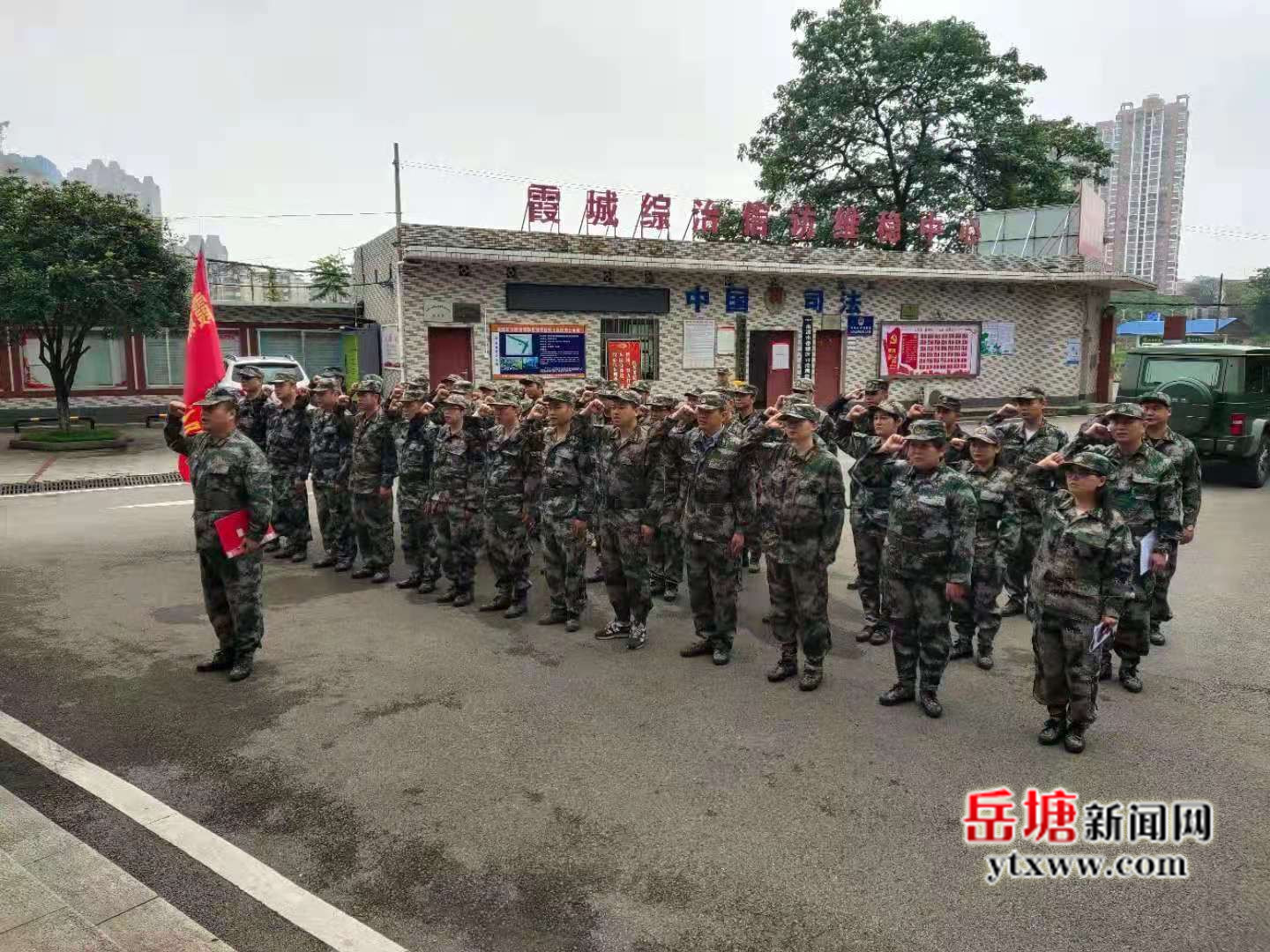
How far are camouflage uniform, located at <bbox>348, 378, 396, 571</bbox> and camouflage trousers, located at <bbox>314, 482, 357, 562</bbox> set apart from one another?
31 centimetres

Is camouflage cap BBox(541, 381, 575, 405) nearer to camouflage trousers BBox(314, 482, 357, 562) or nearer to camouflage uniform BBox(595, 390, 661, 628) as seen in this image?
camouflage uniform BBox(595, 390, 661, 628)

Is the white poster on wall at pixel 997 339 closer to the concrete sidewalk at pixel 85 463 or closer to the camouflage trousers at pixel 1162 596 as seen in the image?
the camouflage trousers at pixel 1162 596

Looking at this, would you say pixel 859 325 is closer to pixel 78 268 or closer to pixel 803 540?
pixel 78 268

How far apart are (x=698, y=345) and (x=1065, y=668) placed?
54.1 ft

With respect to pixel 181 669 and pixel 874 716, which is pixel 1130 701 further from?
pixel 181 669

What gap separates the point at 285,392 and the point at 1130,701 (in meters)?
7.70

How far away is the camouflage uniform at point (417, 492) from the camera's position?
7945 millimetres

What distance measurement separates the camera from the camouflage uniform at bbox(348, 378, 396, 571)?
321 inches

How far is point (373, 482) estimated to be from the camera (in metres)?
8.17

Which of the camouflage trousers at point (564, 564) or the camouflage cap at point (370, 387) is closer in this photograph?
the camouflage trousers at point (564, 564)

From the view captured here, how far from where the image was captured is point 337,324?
852 inches

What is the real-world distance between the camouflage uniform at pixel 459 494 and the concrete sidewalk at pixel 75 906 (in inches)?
153

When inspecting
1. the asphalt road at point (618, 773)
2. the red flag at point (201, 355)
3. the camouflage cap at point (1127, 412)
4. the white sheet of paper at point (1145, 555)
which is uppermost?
the red flag at point (201, 355)

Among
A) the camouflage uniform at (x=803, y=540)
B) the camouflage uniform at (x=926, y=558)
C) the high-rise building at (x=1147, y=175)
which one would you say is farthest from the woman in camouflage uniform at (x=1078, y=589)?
the high-rise building at (x=1147, y=175)
